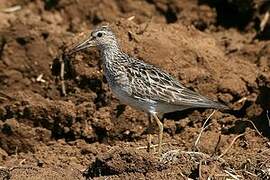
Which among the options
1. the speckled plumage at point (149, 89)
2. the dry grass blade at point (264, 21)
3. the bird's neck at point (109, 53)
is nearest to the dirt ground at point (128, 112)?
the dry grass blade at point (264, 21)

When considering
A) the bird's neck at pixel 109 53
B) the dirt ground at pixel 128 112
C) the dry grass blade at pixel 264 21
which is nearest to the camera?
the dirt ground at pixel 128 112

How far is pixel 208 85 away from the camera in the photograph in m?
9.99

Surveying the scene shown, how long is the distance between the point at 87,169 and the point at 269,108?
2234 millimetres

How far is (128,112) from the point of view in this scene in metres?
9.84

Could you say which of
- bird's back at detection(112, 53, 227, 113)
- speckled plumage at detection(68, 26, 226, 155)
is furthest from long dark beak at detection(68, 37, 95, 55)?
bird's back at detection(112, 53, 227, 113)

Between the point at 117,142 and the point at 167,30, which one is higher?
the point at 167,30

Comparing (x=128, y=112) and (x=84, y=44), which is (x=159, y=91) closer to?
(x=128, y=112)

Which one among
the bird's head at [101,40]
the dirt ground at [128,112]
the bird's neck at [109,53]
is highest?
the bird's head at [101,40]

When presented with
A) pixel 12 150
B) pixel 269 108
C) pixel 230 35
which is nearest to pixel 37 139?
pixel 12 150

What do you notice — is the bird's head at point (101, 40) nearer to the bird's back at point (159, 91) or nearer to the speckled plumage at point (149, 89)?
the speckled plumage at point (149, 89)

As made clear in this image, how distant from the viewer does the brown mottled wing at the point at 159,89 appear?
356 inches

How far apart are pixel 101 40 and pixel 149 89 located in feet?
2.87

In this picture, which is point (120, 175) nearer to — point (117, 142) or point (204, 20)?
point (117, 142)

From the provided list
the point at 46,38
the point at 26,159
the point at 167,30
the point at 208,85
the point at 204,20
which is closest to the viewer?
the point at 26,159
